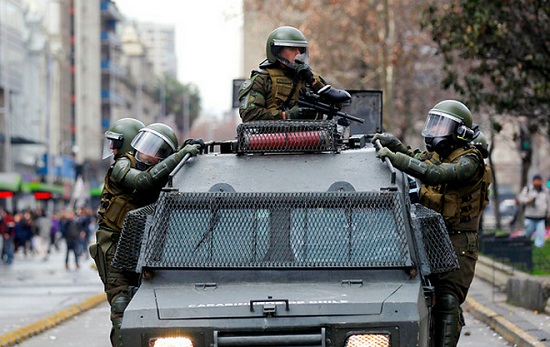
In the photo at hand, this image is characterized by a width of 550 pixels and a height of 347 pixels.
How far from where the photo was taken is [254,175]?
954 cm

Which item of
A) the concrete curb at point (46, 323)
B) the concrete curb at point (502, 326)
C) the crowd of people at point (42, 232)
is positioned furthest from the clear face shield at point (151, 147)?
the crowd of people at point (42, 232)

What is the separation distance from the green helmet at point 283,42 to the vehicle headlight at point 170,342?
3.73 m

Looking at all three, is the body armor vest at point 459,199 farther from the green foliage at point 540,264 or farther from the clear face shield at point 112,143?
the green foliage at point 540,264

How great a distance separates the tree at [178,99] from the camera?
479 ft

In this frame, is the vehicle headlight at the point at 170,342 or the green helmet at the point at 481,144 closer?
the vehicle headlight at the point at 170,342

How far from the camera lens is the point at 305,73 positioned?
11.2 m

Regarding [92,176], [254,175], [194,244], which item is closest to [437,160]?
[254,175]

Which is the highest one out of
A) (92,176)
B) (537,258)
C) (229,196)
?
(229,196)

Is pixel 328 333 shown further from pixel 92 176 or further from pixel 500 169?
pixel 500 169

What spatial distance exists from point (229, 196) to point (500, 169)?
104m

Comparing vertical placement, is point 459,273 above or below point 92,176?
above

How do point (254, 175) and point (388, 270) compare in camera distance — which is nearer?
point (388, 270)

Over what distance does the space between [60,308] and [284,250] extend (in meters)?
13.3

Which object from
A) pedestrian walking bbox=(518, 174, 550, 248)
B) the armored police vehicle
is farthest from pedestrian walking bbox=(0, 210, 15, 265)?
the armored police vehicle
